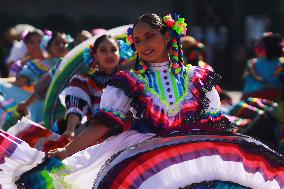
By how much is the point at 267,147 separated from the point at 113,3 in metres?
14.7

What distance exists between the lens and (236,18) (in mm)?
18578

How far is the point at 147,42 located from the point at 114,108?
41 centimetres

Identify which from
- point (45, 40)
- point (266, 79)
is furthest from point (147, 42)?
point (266, 79)

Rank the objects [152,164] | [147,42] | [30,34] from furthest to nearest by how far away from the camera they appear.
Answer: [30,34] < [147,42] < [152,164]

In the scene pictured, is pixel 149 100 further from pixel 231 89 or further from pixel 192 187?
pixel 231 89

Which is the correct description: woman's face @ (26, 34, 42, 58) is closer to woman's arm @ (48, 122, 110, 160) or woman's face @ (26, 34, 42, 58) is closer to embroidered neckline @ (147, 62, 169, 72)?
embroidered neckline @ (147, 62, 169, 72)

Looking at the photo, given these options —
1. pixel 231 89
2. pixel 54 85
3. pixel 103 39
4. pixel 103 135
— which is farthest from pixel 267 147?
pixel 231 89

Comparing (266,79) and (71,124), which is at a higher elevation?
(71,124)

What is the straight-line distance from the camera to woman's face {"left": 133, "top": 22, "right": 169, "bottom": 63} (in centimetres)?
470

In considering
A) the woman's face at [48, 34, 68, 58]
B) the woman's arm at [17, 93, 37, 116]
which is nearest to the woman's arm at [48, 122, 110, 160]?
the woman's arm at [17, 93, 37, 116]

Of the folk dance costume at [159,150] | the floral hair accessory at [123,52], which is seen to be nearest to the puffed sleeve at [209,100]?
the folk dance costume at [159,150]

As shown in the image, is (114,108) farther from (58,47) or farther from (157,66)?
(58,47)

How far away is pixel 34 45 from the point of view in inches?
352

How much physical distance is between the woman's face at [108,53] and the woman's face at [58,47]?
2160 millimetres
